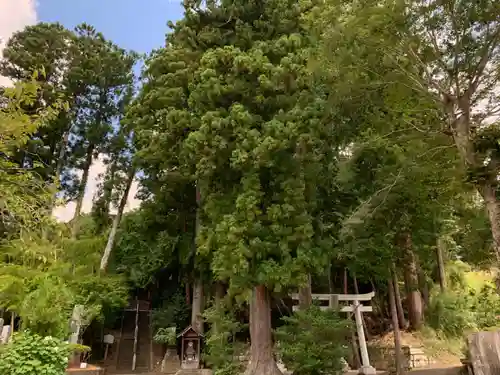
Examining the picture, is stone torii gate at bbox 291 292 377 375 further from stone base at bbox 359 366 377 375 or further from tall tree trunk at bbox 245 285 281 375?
tall tree trunk at bbox 245 285 281 375

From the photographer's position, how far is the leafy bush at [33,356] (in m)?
5.49

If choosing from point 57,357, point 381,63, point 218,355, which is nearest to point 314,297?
point 218,355

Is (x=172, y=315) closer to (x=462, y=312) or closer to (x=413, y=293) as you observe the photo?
(x=413, y=293)

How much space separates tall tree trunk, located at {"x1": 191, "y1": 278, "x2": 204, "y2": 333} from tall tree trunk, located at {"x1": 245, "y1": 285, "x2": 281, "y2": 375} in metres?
3.80

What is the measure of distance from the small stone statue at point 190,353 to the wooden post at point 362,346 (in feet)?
17.0

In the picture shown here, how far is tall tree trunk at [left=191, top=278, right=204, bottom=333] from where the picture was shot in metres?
13.6

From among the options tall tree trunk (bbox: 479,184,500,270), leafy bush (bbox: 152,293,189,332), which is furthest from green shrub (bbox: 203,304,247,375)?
tall tree trunk (bbox: 479,184,500,270)

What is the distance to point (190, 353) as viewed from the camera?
1280 centimetres

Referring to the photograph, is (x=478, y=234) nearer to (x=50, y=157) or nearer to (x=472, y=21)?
(x=472, y=21)

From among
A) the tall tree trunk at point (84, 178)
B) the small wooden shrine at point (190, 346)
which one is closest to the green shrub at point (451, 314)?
the small wooden shrine at point (190, 346)

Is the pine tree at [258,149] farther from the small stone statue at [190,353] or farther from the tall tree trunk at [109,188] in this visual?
the tall tree trunk at [109,188]

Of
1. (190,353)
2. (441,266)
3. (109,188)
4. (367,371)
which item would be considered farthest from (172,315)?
(441,266)

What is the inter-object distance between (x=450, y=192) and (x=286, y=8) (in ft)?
22.6

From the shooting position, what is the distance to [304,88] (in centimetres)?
1077
